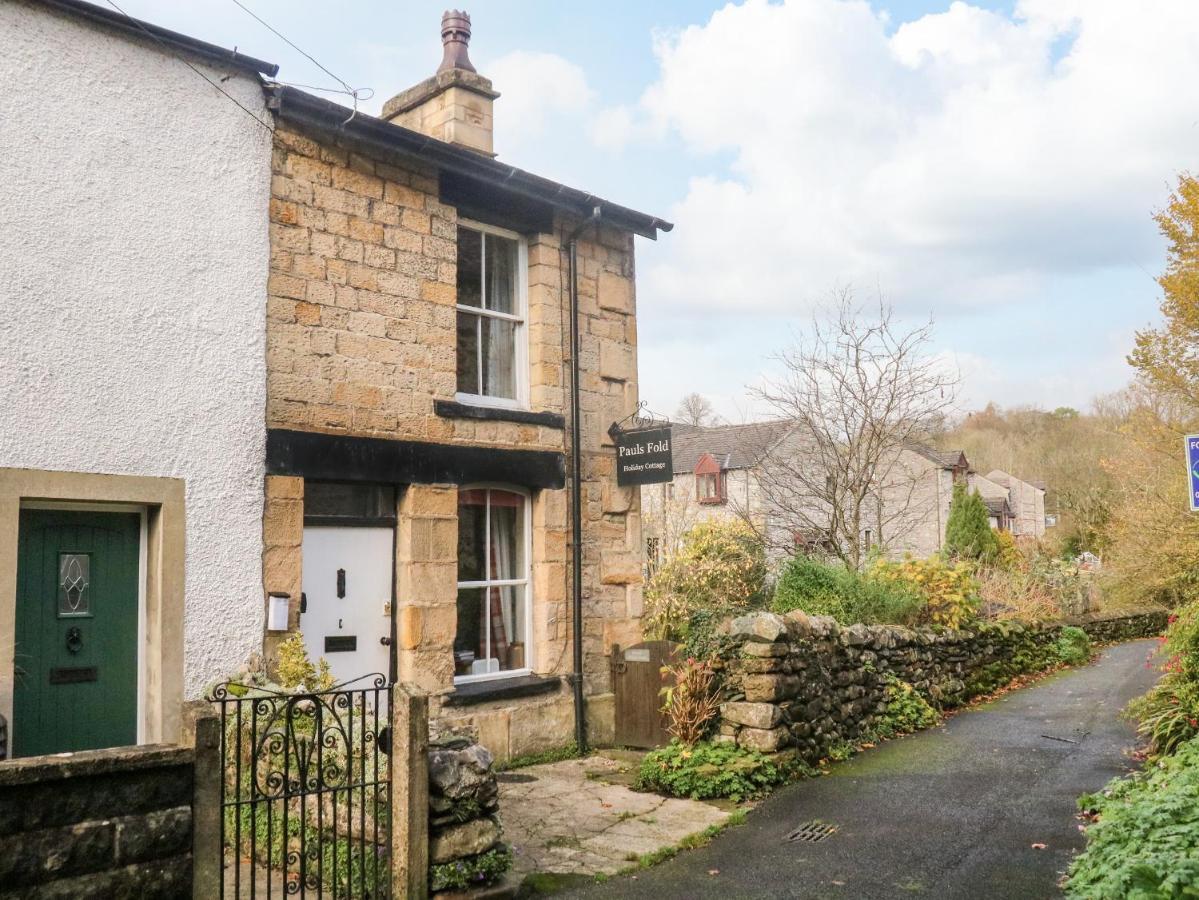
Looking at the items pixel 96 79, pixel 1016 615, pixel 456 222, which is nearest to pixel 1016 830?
pixel 456 222

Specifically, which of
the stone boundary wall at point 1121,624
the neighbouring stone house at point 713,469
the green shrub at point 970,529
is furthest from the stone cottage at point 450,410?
the green shrub at point 970,529

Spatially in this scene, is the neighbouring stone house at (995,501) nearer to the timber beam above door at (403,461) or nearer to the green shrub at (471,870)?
the timber beam above door at (403,461)

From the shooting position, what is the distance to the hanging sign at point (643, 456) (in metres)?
9.48

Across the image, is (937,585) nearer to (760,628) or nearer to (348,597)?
(760,628)

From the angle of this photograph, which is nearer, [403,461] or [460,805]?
[460,805]

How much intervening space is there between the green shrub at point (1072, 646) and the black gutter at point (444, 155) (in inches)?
414

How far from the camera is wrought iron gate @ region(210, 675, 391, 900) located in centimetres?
478

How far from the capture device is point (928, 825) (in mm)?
6863

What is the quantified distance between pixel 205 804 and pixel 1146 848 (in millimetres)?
4186

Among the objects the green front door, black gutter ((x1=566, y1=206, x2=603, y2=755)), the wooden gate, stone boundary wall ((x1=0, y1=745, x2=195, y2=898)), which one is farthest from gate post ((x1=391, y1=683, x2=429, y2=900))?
black gutter ((x1=566, y1=206, x2=603, y2=755))

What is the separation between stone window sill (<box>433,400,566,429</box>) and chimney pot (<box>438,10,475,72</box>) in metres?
3.49

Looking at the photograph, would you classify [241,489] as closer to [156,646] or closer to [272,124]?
[156,646]

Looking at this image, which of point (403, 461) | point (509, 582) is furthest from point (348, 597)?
point (509, 582)

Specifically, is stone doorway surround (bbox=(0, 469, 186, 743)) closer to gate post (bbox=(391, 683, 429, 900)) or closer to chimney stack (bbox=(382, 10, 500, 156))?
gate post (bbox=(391, 683, 429, 900))
